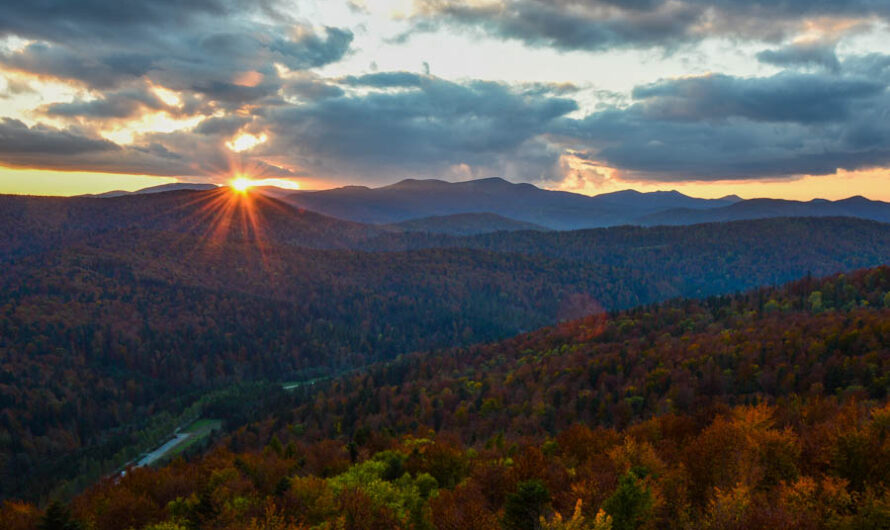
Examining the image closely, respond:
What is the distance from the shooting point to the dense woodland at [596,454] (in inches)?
1540

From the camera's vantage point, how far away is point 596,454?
65125mm

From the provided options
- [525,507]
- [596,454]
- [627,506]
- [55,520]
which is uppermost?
[627,506]

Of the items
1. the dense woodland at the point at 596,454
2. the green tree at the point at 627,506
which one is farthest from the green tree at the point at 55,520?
the green tree at the point at 627,506

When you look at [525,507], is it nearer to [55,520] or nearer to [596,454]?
[596,454]

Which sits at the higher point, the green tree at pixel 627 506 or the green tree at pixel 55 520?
the green tree at pixel 627 506

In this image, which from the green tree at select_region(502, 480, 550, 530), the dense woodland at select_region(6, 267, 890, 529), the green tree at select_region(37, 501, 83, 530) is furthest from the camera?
the green tree at select_region(37, 501, 83, 530)

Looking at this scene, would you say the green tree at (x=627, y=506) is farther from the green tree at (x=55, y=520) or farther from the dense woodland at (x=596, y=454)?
the green tree at (x=55, y=520)

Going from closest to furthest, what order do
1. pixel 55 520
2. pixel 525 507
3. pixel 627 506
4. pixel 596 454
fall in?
1. pixel 627 506
2. pixel 525 507
3. pixel 55 520
4. pixel 596 454

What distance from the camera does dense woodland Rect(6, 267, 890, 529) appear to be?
3912 cm

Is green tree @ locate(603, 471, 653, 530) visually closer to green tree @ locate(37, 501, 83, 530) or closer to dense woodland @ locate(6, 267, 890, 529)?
dense woodland @ locate(6, 267, 890, 529)

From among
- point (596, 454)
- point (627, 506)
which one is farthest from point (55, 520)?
point (596, 454)

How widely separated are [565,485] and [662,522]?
11.3 meters

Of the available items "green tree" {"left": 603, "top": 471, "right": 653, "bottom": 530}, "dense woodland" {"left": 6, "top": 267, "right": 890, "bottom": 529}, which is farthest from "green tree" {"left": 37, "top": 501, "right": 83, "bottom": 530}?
"green tree" {"left": 603, "top": 471, "right": 653, "bottom": 530}

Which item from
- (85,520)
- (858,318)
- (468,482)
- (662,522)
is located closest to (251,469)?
(85,520)
